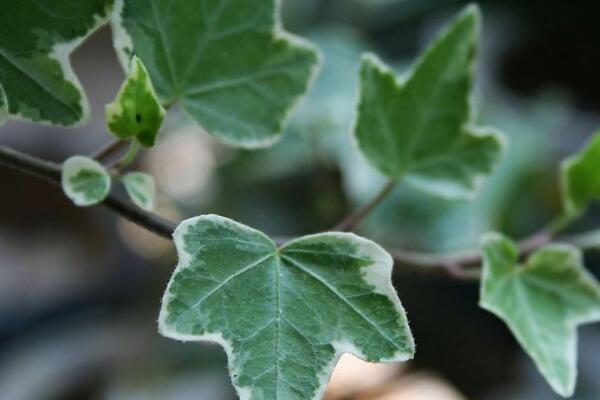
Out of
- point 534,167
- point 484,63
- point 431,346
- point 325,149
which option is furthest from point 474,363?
point 484,63

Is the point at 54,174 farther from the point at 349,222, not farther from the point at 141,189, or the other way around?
the point at 349,222

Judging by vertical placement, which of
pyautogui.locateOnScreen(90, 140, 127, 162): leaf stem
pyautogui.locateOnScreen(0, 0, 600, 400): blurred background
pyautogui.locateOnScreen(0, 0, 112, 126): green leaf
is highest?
pyautogui.locateOnScreen(0, 0, 600, 400): blurred background

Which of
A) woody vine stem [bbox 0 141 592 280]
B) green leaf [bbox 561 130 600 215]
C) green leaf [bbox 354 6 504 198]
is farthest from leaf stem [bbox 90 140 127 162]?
green leaf [bbox 561 130 600 215]

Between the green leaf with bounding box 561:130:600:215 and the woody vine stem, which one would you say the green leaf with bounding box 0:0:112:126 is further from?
the green leaf with bounding box 561:130:600:215

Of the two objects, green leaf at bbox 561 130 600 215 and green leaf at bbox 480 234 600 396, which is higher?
green leaf at bbox 561 130 600 215

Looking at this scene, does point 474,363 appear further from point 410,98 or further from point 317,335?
point 317,335

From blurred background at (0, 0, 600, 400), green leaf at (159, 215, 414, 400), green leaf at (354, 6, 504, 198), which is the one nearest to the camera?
green leaf at (159, 215, 414, 400)
